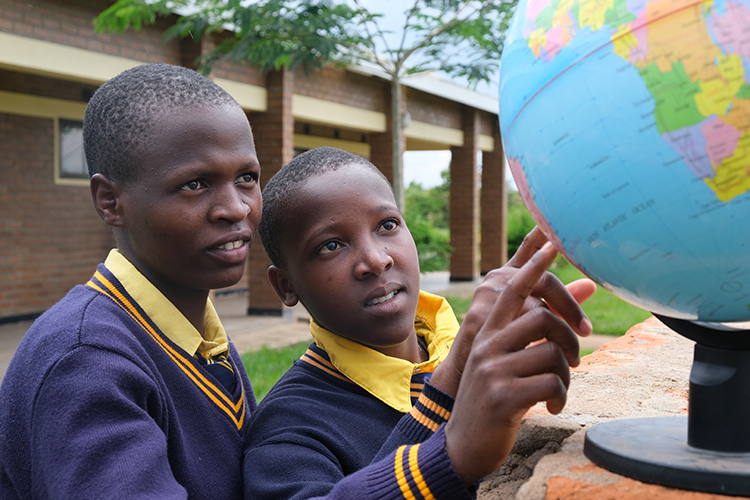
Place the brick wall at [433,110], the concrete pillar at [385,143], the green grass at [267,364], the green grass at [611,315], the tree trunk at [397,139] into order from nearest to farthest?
the green grass at [267,364]
the tree trunk at [397,139]
the green grass at [611,315]
the concrete pillar at [385,143]
the brick wall at [433,110]

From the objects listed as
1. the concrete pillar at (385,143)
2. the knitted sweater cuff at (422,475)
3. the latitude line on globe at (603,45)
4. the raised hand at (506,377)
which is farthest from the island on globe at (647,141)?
the concrete pillar at (385,143)

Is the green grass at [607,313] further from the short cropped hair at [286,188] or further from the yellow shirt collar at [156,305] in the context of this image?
the yellow shirt collar at [156,305]

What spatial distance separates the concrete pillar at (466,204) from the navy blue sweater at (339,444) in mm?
13106

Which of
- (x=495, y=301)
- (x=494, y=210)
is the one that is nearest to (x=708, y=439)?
(x=495, y=301)

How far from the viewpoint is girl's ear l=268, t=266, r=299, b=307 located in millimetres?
1663

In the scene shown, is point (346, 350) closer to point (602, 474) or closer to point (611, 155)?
point (602, 474)

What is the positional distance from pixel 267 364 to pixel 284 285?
410cm

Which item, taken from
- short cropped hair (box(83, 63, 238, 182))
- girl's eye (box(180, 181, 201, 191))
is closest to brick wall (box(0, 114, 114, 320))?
short cropped hair (box(83, 63, 238, 182))

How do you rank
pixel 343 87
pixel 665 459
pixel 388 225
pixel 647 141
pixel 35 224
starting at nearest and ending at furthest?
pixel 647 141, pixel 665 459, pixel 388 225, pixel 35 224, pixel 343 87

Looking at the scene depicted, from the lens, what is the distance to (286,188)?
1.64 meters

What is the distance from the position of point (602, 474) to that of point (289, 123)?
8.30 metres

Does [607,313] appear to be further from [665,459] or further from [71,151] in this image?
[665,459]

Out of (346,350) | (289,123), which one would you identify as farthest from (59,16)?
(346,350)

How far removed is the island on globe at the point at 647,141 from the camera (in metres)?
0.85
